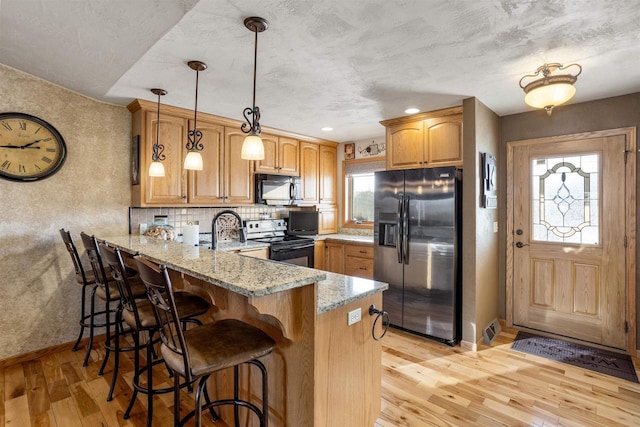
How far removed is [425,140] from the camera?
3434 mm

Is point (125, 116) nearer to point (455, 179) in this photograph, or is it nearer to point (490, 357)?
point (455, 179)

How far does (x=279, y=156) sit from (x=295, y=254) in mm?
1327

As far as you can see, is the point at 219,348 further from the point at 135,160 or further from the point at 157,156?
the point at 135,160

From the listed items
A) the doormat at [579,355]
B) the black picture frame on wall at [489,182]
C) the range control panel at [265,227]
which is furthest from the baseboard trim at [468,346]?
the range control panel at [265,227]

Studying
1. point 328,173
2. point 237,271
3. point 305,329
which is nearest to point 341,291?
point 305,329

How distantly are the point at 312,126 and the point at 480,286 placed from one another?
2.61m

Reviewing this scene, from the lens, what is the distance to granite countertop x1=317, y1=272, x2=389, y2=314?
1524 mm

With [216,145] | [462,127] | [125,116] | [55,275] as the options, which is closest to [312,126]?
[216,145]

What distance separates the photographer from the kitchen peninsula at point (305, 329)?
1.37 meters

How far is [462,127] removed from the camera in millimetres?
3143

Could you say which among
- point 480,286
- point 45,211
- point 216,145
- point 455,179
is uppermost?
point 216,145

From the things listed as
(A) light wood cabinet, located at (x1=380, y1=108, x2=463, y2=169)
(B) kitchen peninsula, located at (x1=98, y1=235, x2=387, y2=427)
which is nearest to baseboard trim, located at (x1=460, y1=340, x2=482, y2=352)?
(B) kitchen peninsula, located at (x1=98, y1=235, x2=387, y2=427)

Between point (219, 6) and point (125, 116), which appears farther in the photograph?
point (125, 116)

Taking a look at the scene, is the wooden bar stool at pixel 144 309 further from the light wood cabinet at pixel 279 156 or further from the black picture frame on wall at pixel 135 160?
the light wood cabinet at pixel 279 156
